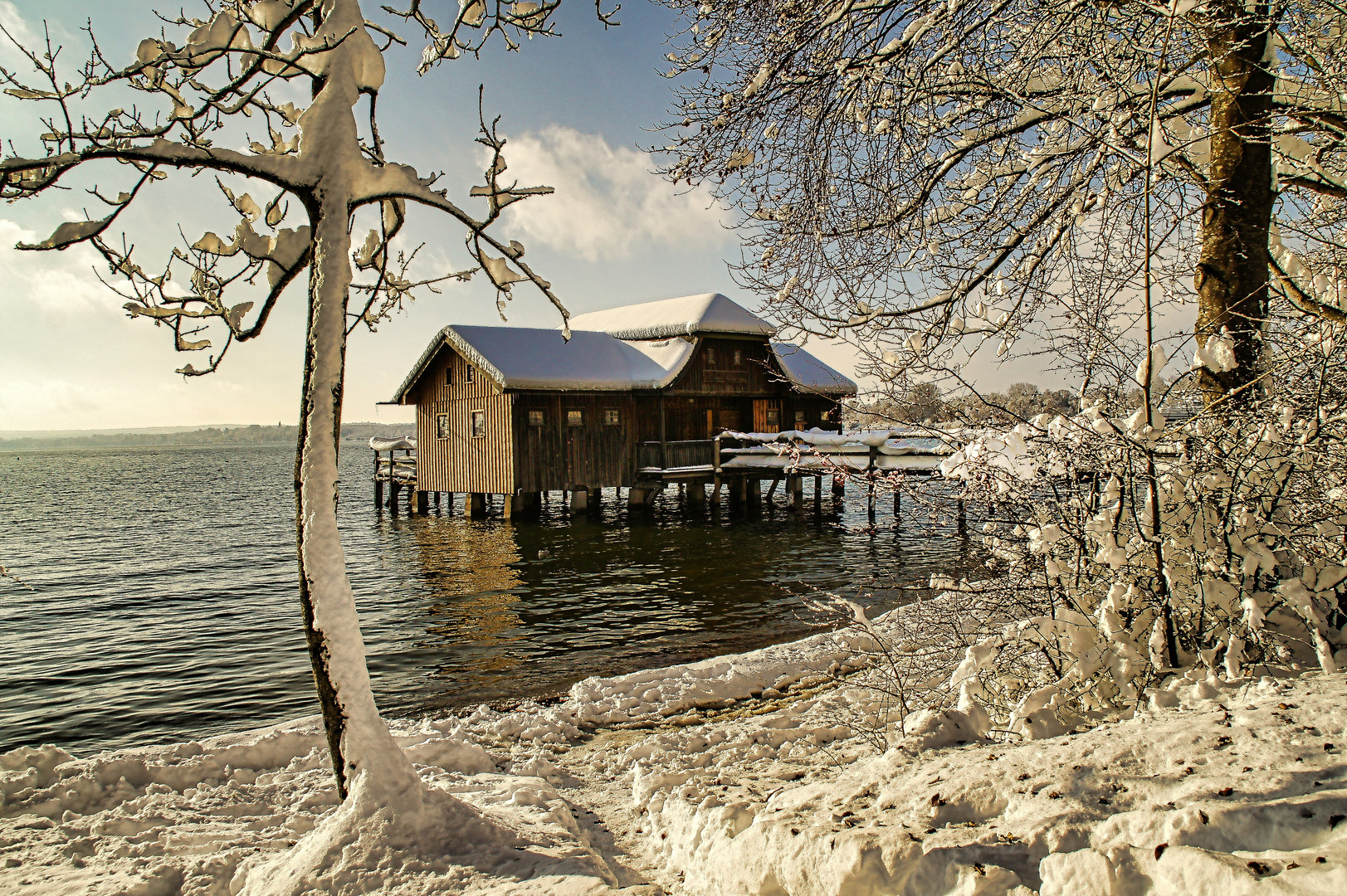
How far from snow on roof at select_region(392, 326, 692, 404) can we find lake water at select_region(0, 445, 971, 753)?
4781 millimetres

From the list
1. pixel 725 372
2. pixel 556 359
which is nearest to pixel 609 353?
pixel 556 359

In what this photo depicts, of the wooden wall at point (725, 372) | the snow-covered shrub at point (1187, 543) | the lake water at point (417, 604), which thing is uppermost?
the wooden wall at point (725, 372)

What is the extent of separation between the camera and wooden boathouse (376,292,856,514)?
24.5 metres

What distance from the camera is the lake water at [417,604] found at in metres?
8.87

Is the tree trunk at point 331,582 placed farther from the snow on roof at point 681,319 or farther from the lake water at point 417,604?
the snow on roof at point 681,319

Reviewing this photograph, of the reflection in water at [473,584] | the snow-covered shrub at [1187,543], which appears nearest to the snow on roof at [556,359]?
the reflection in water at [473,584]

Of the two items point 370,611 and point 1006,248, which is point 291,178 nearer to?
point 1006,248

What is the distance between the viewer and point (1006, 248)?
634 centimetres

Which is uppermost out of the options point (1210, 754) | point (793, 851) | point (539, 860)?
point (1210, 754)

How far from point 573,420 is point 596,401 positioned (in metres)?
1.06

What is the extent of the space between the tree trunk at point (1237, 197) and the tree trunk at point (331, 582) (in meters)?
4.62

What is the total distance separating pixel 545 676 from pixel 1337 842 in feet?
26.6

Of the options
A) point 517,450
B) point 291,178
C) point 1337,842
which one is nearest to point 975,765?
point 1337,842

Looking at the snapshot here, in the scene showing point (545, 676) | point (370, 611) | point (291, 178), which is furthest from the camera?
point (370, 611)
